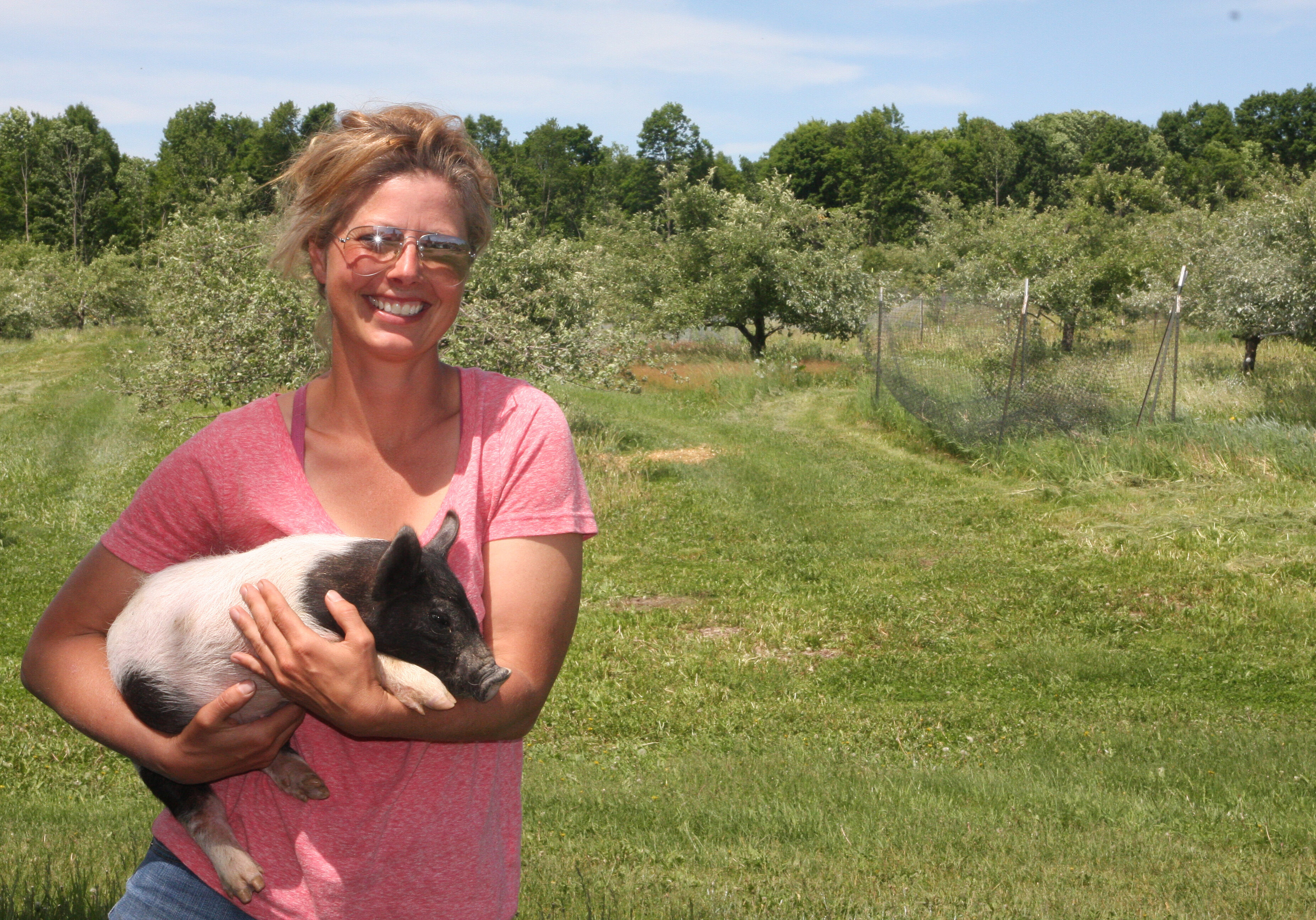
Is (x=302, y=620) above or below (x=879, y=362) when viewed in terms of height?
above

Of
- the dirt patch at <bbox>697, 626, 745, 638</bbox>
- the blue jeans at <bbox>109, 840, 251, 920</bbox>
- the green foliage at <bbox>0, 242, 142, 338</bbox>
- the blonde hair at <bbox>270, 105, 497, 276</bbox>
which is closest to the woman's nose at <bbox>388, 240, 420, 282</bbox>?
the blonde hair at <bbox>270, 105, 497, 276</bbox>

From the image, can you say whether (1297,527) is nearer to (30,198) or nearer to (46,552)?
(46,552)

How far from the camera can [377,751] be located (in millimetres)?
2053

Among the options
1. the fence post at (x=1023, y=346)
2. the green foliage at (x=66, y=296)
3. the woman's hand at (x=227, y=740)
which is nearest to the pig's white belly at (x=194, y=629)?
the woman's hand at (x=227, y=740)

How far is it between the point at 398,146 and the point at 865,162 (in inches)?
4290

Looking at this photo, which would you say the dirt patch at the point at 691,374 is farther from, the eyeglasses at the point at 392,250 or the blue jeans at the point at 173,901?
the blue jeans at the point at 173,901

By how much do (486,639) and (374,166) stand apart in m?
0.92

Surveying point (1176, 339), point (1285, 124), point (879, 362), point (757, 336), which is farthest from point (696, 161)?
point (1176, 339)

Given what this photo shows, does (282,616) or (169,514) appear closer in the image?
(282,616)

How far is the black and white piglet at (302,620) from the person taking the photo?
2.01 meters

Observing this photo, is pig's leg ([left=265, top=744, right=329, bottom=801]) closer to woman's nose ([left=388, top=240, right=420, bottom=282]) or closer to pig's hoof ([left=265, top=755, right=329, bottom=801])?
pig's hoof ([left=265, top=755, right=329, bottom=801])

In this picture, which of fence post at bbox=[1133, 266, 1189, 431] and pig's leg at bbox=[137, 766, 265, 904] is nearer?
pig's leg at bbox=[137, 766, 265, 904]

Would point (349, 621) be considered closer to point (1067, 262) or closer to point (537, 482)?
point (537, 482)

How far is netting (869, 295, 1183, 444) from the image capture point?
17266mm
